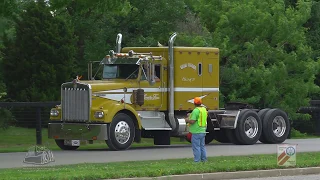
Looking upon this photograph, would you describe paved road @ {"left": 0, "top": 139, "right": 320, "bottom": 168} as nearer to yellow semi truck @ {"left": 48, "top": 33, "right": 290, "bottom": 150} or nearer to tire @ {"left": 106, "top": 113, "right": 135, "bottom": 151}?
tire @ {"left": 106, "top": 113, "right": 135, "bottom": 151}

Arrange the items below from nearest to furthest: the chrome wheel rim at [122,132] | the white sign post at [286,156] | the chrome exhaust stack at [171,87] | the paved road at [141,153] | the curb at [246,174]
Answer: the curb at [246,174] → the white sign post at [286,156] → the paved road at [141,153] → the chrome wheel rim at [122,132] → the chrome exhaust stack at [171,87]

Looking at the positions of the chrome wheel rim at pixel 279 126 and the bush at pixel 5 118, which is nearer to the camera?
the chrome wheel rim at pixel 279 126

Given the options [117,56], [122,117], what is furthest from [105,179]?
[117,56]

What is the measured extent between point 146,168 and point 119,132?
6869 mm

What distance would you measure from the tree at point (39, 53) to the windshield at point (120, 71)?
7.16 metres

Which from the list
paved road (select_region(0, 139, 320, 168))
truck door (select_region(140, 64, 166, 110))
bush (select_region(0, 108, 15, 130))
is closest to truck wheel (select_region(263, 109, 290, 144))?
paved road (select_region(0, 139, 320, 168))

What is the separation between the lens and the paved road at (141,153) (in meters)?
21.8

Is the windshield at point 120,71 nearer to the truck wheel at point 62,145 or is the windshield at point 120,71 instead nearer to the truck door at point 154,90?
the truck door at point 154,90

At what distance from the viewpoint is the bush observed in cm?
Answer: 3041

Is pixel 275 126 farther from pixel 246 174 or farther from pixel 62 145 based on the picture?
pixel 246 174

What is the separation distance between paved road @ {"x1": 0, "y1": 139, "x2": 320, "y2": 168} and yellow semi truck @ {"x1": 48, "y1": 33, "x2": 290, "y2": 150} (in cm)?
49

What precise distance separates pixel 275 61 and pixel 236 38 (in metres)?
2.33

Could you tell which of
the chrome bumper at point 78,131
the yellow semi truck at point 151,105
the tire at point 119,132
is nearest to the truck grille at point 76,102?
the yellow semi truck at point 151,105

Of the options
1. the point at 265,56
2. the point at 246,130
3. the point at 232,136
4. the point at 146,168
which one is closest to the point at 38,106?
the point at 232,136
